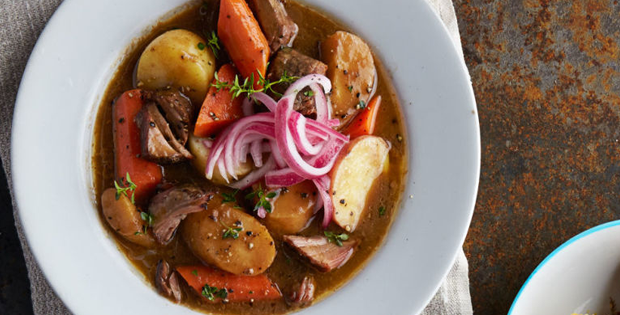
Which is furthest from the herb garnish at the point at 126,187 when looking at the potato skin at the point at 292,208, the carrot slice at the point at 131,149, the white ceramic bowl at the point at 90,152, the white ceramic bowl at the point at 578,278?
the white ceramic bowl at the point at 578,278

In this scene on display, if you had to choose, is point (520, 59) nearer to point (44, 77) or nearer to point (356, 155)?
point (356, 155)

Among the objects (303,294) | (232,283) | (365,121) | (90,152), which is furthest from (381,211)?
(90,152)

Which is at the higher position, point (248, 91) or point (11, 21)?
point (11, 21)

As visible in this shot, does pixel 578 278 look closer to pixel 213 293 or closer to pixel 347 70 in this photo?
pixel 347 70

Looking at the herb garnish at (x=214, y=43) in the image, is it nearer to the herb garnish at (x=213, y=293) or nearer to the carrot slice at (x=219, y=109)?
the carrot slice at (x=219, y=109)

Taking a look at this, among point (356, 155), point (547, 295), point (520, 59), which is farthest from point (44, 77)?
point (547, 295)

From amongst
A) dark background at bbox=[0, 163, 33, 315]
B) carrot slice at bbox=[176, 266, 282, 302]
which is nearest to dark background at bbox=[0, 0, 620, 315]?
carrot slice at bbox=[176, 266, 282, 302]

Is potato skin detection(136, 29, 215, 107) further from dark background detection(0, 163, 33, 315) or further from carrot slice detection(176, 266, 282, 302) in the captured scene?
dark background detection(0, 163, 33, 315)
